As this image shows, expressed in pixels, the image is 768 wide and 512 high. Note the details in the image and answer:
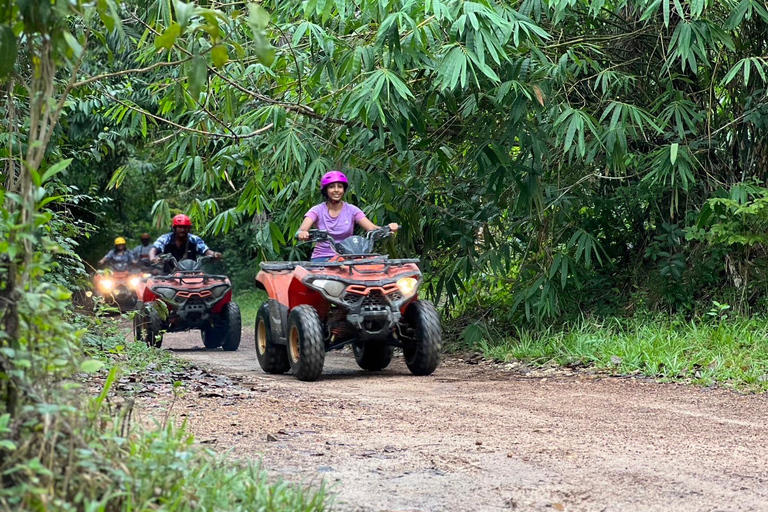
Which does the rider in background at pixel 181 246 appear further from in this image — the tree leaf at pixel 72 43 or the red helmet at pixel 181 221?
the tree leaf at pixel 72 43

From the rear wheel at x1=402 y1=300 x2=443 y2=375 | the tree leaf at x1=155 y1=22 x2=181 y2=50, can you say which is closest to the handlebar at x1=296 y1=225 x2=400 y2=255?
the rear wheel at x1=402 y1=300 x2=443 y2=375

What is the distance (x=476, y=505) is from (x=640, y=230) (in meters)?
7.47

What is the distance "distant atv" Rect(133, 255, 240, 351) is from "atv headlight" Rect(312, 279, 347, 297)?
161 inches

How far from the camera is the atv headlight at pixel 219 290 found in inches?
506

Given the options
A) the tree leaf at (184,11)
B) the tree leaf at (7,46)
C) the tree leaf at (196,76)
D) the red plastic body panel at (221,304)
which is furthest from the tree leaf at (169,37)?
the red plastic body panel at (221,304)

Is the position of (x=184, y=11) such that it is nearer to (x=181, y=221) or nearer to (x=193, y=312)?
(x=193, y=312)

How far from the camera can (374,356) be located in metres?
9.71

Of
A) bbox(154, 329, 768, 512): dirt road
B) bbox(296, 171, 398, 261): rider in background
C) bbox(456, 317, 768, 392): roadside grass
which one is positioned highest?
bbox(296, 171, 398, 261): rider in background

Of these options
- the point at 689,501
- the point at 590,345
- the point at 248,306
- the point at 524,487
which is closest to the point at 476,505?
the point at 524,487

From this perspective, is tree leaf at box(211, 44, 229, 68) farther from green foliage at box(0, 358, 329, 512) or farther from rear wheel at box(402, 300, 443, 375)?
rear wheel at box(402, 300, 443, 375)

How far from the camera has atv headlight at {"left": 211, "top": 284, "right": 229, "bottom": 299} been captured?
12.9 meters

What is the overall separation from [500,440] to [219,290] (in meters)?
7.94

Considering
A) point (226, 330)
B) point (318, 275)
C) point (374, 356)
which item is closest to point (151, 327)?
point (226, 330)

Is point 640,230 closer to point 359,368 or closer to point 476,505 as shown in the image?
point 359,368
